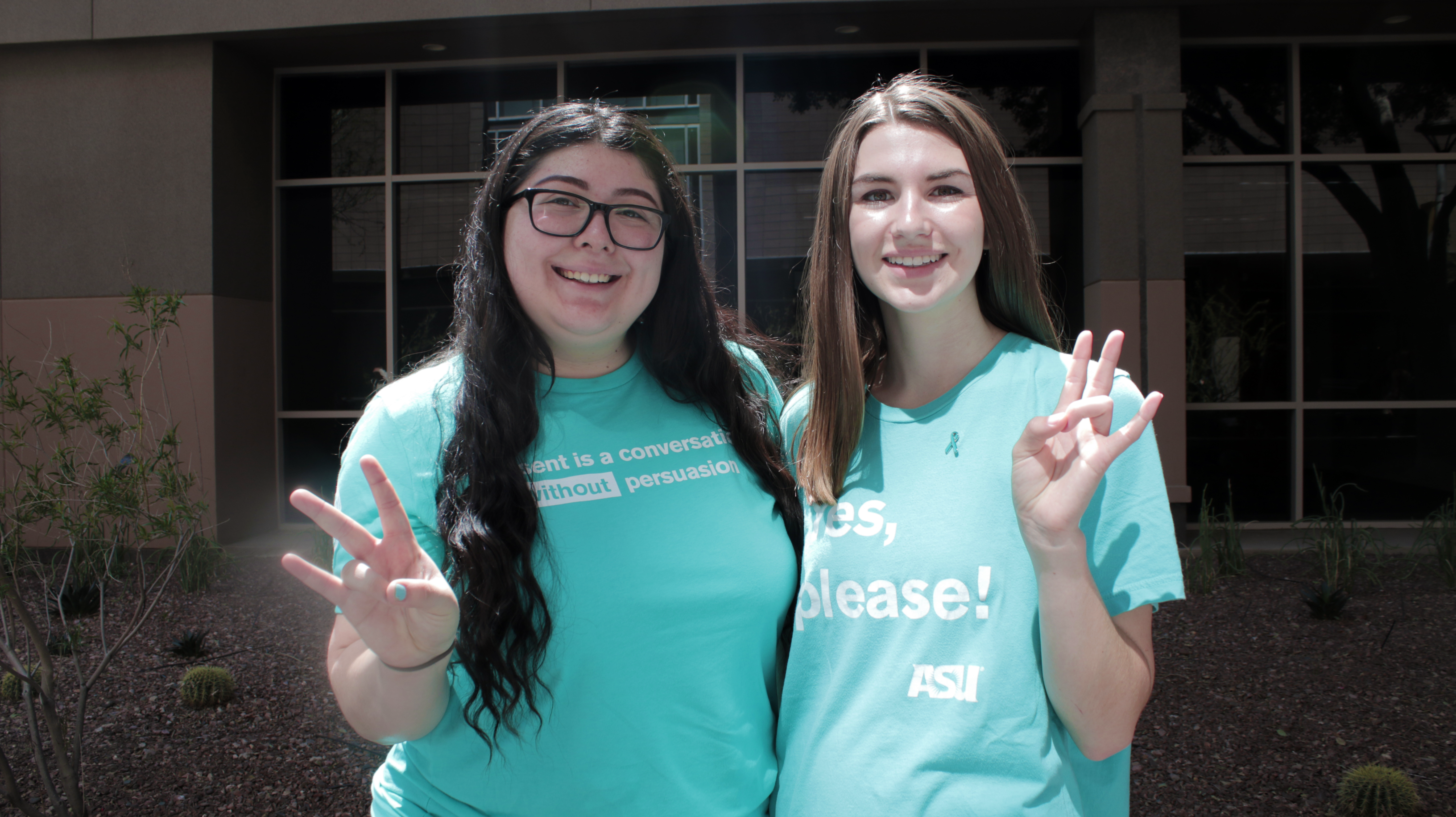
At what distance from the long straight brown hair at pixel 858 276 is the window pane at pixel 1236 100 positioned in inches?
288

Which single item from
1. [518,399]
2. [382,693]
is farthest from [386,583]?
[518,399]

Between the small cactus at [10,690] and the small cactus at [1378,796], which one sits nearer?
the small cactus at [1378,796]

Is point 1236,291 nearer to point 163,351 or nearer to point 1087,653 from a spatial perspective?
point 1087,653

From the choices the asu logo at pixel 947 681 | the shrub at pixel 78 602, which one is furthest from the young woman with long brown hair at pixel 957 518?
the shrub at pixel 78 602

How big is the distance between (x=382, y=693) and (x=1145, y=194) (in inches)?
285

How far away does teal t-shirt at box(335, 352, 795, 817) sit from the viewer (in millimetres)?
1549

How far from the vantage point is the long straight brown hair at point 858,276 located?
5.41ft

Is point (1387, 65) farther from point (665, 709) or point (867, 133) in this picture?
point (665, 709)

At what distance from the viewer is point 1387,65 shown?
7809 millimetres

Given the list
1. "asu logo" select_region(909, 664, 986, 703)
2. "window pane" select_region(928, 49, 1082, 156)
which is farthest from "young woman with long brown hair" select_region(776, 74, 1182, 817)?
"window pane" select_region(928, 49, 1082, 156)

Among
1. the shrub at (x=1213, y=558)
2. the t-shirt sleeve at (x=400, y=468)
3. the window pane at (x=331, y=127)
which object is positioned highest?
the window pane at (x=331, y=127)

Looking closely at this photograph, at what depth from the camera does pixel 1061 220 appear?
7828 millimetres

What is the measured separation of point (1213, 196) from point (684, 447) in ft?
25.3

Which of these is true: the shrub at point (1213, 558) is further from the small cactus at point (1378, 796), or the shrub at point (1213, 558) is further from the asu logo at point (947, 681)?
the asu logo at point (947, 681)
